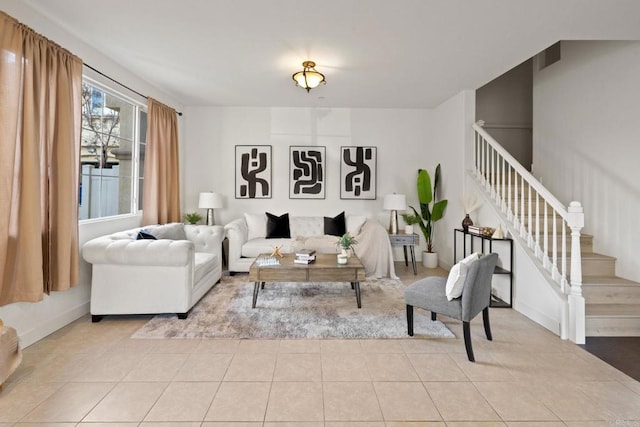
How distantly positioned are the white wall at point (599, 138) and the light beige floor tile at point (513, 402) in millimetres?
2294

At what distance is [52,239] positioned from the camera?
2520 mm

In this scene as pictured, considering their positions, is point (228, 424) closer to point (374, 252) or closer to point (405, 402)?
point (405, 402)

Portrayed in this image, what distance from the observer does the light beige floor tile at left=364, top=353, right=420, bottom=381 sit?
198cm

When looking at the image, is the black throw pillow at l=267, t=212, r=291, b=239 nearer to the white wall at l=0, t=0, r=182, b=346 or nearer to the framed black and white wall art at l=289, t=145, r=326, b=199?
the framed black and white wall art at l=289, t=145, r=326, b=199

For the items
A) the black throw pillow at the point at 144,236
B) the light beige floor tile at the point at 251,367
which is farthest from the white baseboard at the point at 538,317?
the black throw pillow at the point at 144,236

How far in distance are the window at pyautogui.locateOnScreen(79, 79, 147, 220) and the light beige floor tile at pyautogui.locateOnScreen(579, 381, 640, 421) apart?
14.7 feet

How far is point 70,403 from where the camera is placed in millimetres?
1724

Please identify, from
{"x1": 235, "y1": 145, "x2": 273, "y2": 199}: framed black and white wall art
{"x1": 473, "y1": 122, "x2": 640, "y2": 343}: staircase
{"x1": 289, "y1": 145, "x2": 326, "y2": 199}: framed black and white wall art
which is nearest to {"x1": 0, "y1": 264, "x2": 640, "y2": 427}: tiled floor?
{"x1": 473, "y1": 122, "x2": 640, "y2": 343}: staircase

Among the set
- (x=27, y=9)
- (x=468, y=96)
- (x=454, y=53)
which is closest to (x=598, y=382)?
(x=454, y=53)

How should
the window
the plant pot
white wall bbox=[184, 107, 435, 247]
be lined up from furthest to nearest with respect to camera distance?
white wall bbox=[184, 107, 435, 247] < the plant pot < the window

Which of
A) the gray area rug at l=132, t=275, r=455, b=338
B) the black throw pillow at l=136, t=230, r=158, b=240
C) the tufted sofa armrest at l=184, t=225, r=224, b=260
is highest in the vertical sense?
the black throw pillow at l=136, t=230, r=158, b=240

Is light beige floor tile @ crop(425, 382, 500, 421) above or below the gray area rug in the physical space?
below

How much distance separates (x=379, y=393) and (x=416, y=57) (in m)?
3.24

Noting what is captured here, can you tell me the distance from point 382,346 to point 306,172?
11.8 feet
